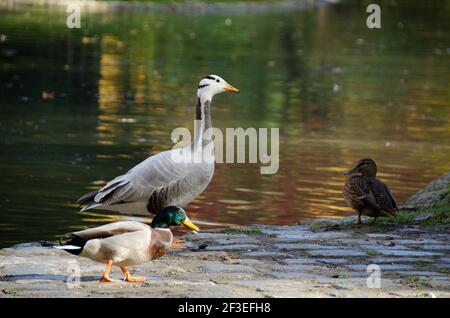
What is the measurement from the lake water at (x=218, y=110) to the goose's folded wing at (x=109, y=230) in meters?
3.74

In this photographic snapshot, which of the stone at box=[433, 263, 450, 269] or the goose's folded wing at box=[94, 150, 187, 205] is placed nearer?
the stone at box=[433, 263, 450, 269]

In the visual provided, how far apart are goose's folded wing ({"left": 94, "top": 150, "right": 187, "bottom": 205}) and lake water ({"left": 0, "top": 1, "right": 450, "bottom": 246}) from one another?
6.01 ft

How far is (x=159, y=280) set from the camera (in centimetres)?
823

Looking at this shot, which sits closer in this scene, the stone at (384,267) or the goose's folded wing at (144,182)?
the stone at (384,267)

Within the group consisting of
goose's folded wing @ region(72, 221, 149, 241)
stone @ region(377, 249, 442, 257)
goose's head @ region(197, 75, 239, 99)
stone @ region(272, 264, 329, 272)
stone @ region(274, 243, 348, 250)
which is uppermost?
goose's head @ region(197, 75, 239, 99)

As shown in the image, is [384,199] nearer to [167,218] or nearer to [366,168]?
[366,168]

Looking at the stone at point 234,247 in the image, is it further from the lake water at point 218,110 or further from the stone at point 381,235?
the lake water at point 218,110

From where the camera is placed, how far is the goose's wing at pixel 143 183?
33.4 feet

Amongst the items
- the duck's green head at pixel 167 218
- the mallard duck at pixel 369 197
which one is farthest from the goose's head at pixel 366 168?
the duck's green head at pixel 167 218

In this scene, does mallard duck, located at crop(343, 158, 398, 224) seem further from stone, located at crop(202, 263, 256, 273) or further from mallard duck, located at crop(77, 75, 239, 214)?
stone, located at crop(202, 263, 256, 273)

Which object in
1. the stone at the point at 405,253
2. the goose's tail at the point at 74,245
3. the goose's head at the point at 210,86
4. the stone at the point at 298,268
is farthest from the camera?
the goose's head at the point at 210,86

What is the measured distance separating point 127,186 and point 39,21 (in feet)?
117

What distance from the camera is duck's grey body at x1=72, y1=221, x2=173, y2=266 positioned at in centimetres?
787

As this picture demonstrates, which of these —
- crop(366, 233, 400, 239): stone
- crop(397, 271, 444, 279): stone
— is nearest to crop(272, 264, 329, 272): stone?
crop(397, 271, 444, 279): stone
